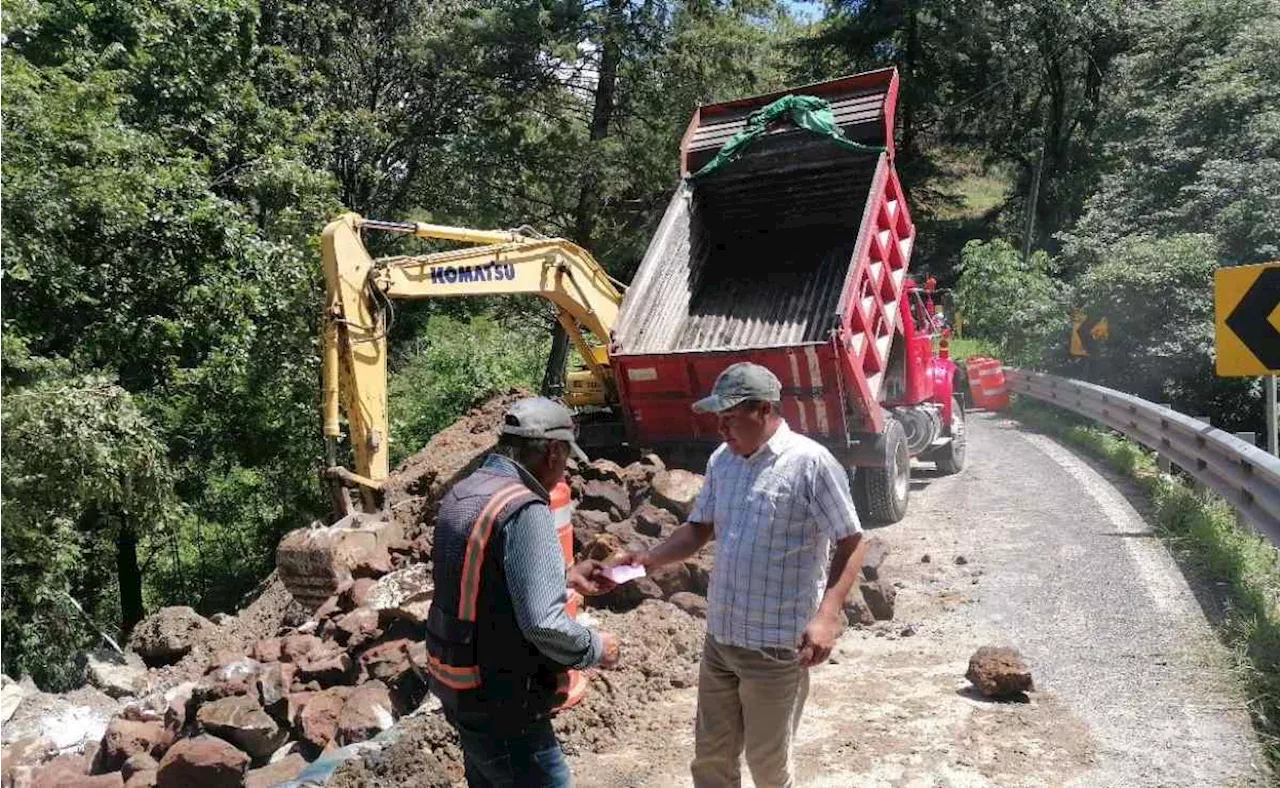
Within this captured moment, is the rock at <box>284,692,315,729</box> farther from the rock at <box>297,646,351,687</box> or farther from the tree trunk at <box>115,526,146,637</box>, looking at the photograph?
the tree trunk at <box>115,526,146,637</box>

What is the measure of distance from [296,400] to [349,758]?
1095 centimetres

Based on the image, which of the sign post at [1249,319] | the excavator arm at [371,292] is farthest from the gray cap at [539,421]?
the excavator arm at [371,292]

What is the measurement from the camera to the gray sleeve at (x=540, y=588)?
2.71 meters

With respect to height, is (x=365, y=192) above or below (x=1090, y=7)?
below

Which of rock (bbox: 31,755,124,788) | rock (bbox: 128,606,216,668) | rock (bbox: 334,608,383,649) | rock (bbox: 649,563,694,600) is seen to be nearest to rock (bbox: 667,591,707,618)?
rock (bbox: 649,563,694,600)

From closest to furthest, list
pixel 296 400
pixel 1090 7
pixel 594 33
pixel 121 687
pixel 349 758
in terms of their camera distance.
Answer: pixel 349 758
pixel 121 687
pixel 296 400
pixel 594 33
pixel 1090 7

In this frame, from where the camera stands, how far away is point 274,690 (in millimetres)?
5539

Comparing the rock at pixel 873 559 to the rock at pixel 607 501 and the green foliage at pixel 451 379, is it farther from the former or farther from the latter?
the green foliage at pixel 451 379

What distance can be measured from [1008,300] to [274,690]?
15.8 m

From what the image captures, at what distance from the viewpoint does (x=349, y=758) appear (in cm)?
470

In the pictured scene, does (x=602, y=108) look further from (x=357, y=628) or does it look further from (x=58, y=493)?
(x=357, y=628)

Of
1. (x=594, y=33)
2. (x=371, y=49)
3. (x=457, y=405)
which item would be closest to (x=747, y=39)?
(x=594, y=33)

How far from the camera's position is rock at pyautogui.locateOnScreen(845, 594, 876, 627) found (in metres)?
6.32

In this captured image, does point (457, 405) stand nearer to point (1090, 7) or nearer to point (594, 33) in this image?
point (594, 33)
